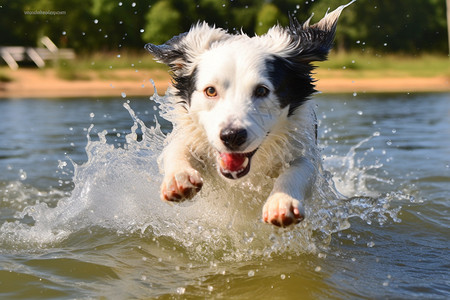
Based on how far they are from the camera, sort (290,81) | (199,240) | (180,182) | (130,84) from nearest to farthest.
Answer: (180,182) < (290,81) < (199,240) < (130,84)

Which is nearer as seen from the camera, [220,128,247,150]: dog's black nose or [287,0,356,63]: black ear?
[220,128,247,150]: dog's black nose

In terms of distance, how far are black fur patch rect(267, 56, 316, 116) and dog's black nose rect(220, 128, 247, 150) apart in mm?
597

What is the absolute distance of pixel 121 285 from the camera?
4.36 metres

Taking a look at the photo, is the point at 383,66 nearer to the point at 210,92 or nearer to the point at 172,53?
the point at 172,53

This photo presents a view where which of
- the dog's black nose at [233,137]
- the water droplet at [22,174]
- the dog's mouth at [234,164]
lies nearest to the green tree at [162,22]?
the water droplet at [22,174]

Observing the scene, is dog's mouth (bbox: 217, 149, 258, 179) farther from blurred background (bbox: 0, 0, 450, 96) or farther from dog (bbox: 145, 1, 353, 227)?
blurred background (bbox: 0, 0, 450, 96)

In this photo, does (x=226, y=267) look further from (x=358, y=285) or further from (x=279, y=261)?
(x=358, y=285)

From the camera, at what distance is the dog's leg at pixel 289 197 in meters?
4.04

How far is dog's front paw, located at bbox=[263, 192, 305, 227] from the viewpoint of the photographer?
4031mm

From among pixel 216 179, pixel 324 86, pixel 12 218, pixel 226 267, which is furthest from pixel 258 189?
pixel 324 86

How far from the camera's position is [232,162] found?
14.2ft

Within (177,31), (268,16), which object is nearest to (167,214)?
(177,31)

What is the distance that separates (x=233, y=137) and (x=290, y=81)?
91cm

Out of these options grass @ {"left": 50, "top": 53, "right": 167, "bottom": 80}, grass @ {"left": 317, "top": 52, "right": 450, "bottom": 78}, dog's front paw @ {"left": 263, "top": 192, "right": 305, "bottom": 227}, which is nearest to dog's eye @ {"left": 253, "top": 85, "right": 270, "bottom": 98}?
dog's front paw @ {"left": 263, "top": 192, "right": 305, "bottom": 227}
